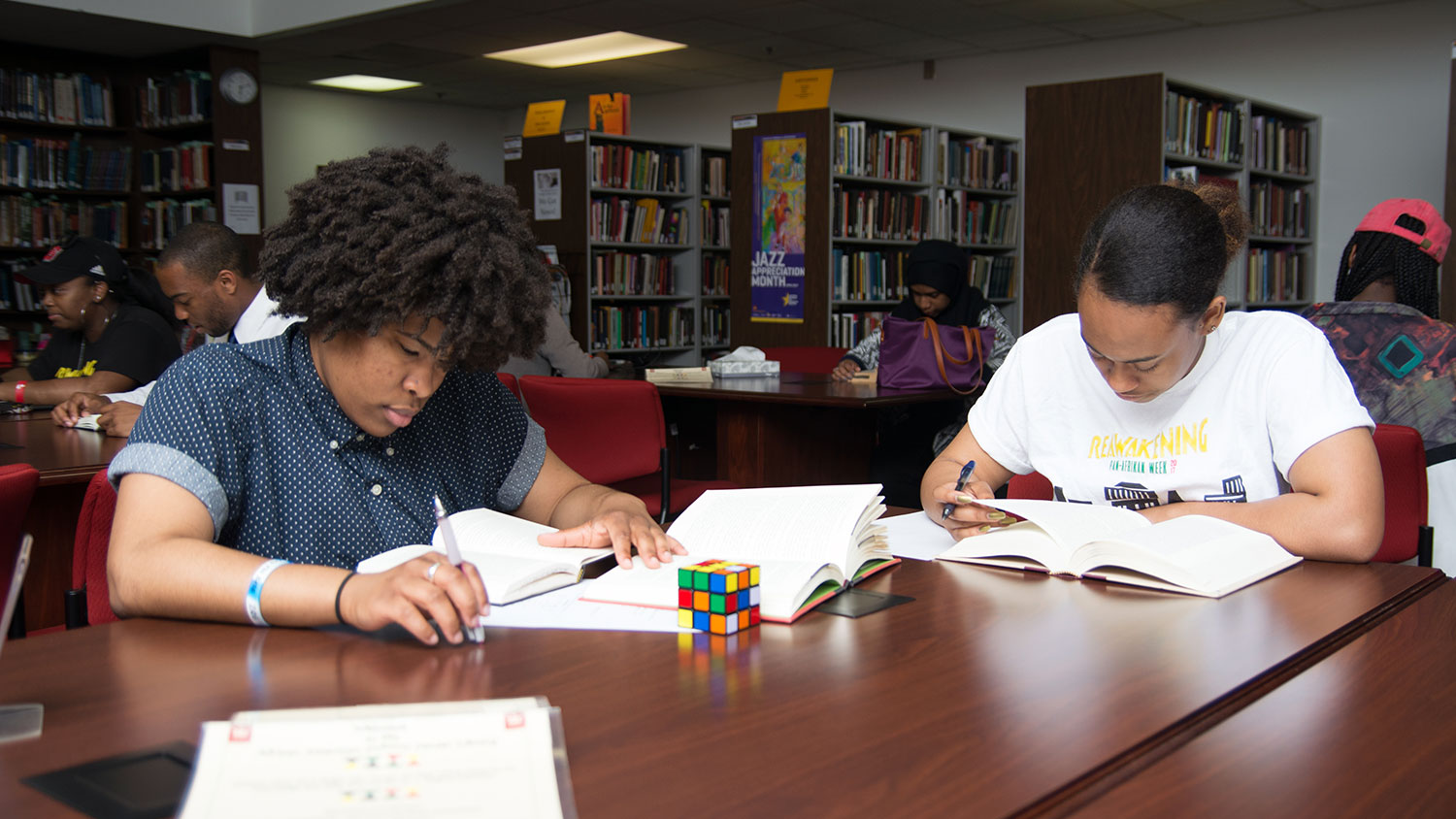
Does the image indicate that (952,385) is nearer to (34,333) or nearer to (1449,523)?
(1449,523)

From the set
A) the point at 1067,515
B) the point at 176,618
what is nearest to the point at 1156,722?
the point at 1067,515

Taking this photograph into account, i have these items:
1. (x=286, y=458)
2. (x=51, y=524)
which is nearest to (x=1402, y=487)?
(x=286, y=458)

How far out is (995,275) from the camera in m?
7.82

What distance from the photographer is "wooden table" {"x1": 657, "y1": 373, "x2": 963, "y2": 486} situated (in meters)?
3.99

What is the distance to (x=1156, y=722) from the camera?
0.91 m

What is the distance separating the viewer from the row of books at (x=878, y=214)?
654 centimetres

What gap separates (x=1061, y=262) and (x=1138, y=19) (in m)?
2.69

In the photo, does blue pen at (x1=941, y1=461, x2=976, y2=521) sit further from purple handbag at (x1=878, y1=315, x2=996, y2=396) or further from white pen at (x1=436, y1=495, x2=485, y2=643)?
purple handbag at (x1=878, y1=315, x2=996, y2=396)

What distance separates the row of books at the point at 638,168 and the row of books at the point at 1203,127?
345 centimetres

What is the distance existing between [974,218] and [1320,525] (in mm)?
6265

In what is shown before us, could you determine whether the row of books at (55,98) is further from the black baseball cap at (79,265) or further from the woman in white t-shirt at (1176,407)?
the woman in white t-shirt at (1176,407)

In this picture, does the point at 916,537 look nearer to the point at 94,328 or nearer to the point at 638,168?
the point at 94,328

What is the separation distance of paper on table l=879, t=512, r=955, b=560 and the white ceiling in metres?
5.51

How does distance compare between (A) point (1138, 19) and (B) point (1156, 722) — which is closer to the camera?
(B) point (1156, 722)
